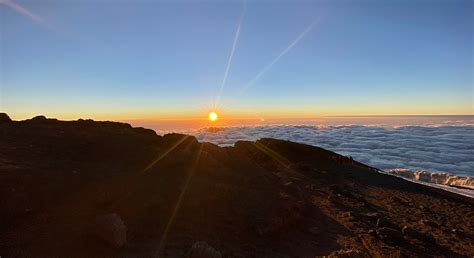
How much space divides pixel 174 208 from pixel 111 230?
7.14ft

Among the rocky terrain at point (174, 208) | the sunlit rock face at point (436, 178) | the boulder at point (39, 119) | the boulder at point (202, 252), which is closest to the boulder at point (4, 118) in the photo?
the rocky terrain at point (174, 208)

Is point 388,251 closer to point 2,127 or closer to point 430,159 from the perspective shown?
point 2,127

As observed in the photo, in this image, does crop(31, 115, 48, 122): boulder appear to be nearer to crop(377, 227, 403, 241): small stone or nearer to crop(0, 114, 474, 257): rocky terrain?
crop(0, 114, 474, 257): rocky terrain

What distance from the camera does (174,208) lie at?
8.67 m

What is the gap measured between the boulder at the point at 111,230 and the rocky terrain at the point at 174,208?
0.06 feet

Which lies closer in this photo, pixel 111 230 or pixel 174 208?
pixel 111 230

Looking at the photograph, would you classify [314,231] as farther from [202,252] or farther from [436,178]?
[436,178]

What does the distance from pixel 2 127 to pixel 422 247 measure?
12.7m

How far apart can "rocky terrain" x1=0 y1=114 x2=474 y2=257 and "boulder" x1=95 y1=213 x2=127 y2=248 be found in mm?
19

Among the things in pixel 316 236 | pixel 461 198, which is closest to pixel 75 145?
pixel 316 236

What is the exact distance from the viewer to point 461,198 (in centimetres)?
1603

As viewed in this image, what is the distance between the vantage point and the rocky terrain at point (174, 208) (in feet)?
22.2

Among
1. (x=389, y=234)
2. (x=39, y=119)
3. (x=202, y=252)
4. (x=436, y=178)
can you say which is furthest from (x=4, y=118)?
(x=436, y=178)

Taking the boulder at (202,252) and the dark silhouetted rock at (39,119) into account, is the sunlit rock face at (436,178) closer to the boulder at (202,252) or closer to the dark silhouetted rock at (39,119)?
the dark silhouetted rock at (39,119)
